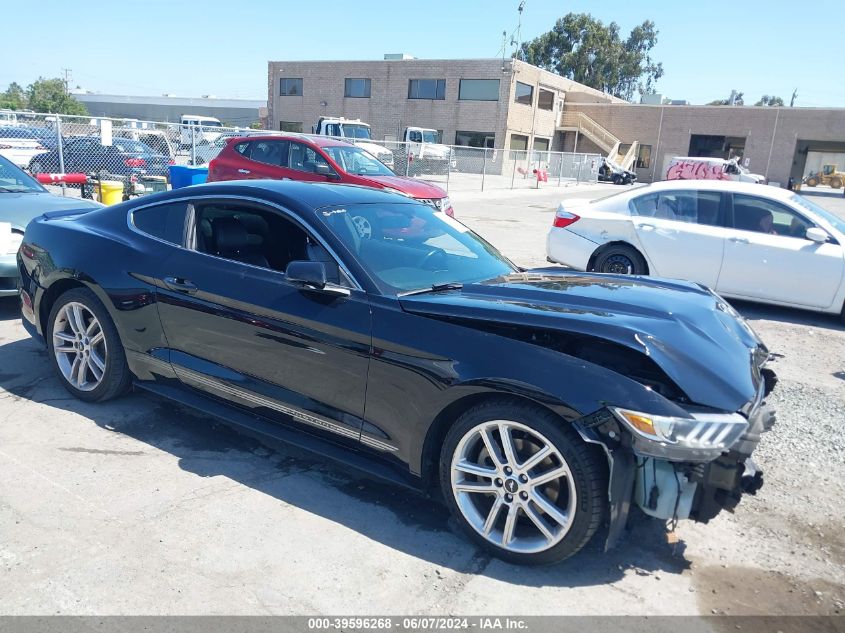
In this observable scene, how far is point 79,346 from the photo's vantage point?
464 cm

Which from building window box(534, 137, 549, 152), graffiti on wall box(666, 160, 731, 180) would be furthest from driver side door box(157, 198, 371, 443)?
building window box(534, 137, 549, 152)

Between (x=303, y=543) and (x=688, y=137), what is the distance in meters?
54.4

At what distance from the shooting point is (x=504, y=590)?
287 cm

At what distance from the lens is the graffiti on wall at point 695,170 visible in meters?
30.3

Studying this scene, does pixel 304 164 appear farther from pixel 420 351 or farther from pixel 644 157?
pixel 644 157

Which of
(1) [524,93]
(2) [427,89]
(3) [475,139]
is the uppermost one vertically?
(1) [524,93]

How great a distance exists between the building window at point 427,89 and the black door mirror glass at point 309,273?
45.5 metres

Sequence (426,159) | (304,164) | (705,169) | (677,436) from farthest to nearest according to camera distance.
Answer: (705,169)
(426,159)
(304,164)
(677,436)

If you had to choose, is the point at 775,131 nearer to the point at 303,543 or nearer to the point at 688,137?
the point at 688,137

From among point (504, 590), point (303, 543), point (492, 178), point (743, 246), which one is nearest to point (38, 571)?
point (303, 543)

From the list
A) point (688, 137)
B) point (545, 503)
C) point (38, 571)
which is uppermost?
point (688, 137)

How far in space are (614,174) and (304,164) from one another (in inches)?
1539

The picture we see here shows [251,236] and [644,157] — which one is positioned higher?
[644,157]

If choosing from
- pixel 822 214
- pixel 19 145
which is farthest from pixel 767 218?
pixel 19 145
